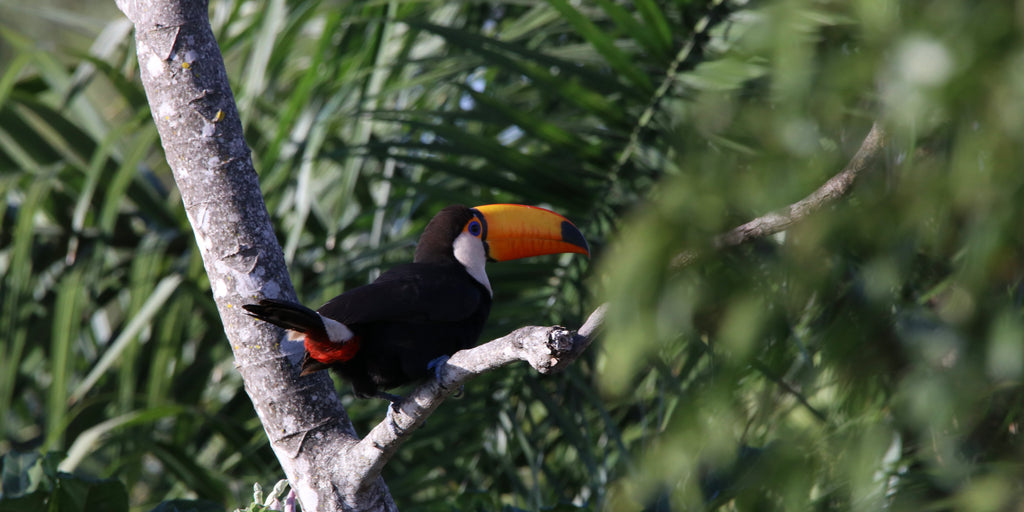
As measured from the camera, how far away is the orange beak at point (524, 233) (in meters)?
1.82

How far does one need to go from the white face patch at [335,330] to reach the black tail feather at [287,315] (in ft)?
0.12

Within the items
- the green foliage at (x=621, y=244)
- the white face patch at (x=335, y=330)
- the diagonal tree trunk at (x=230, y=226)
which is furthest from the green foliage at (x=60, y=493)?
the white face patch at (x=335, y=330)

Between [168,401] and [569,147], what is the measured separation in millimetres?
1580

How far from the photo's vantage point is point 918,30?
0.40 metres

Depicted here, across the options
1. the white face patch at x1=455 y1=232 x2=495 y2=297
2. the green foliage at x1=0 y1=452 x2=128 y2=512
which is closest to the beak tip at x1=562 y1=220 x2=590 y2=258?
the white face patch at x1=455 y1=232 x2=495 y2=297

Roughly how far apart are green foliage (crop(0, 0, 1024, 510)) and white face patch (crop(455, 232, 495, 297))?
0.26m

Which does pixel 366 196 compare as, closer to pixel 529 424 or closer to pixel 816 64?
pixel 529 424

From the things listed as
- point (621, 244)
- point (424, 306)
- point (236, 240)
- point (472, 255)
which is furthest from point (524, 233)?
point (621, 244)

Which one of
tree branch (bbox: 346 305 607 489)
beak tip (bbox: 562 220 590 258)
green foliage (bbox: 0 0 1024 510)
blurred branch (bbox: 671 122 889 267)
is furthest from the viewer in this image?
beak tip (bbox: 562 220 590 258)

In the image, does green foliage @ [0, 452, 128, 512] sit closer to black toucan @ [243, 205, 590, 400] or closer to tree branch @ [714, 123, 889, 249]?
black toucan @ [243, 205, 590, 400]

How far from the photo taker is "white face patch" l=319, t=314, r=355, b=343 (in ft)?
4.56

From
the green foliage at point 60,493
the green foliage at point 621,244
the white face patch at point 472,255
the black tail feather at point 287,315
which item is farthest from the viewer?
the white face patch at point 472,255

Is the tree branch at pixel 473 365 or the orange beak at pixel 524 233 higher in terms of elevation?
the tree branch at pixel 473 365

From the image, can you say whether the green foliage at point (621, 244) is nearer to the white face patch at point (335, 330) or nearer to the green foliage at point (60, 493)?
the green foliage at point (60, 493)
